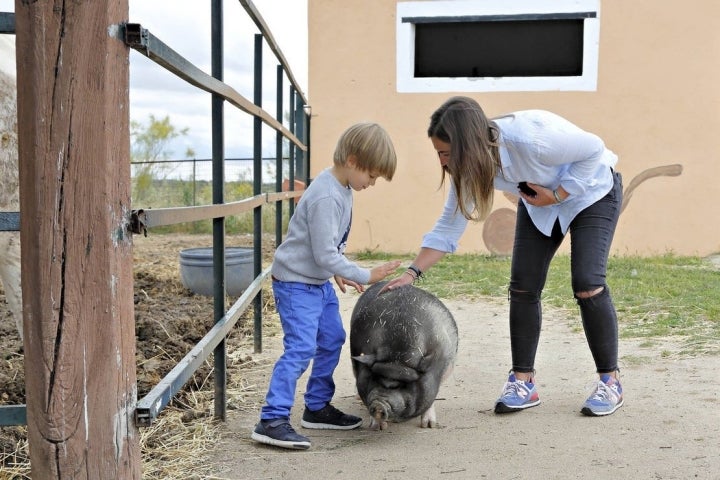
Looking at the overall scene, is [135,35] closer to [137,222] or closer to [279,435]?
[137,222]

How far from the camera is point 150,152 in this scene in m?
18.1

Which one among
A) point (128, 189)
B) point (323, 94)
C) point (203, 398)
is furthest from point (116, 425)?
point (323, 94)

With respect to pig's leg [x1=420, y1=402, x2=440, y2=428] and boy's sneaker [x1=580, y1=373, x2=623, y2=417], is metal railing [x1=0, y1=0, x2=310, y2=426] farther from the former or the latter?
boy's sneaker [x1=580, y1=373, x2=623, y2=417]

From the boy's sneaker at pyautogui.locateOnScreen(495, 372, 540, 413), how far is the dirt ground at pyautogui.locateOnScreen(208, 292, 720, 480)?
38 mm

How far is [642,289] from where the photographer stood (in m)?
6.82

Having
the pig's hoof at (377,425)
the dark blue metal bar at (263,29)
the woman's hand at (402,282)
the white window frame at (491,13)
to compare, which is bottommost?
the pig's hoof at (377,425)

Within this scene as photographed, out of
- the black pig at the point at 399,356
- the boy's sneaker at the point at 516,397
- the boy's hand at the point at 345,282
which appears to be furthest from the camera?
the boy's sneaker at the point at 516,397

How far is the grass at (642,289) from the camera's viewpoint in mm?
5152

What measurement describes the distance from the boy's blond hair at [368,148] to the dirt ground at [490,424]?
1.12 metres

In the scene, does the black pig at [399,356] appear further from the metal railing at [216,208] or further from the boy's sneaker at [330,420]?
the metal railing at [216,208]

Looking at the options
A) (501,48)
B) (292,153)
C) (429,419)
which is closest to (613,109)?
(501,48)

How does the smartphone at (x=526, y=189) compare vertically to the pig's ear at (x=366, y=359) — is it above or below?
above

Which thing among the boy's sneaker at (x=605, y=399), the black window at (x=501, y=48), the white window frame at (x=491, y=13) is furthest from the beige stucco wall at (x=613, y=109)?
the boy's sneaker at (x=605, y=399)

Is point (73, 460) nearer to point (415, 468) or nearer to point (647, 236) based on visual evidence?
point (415, 468)
